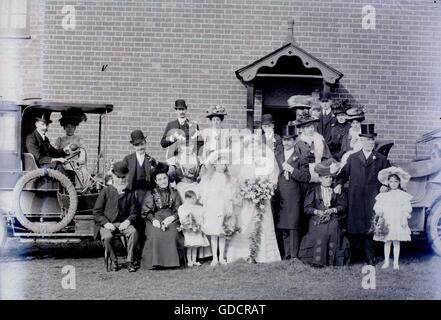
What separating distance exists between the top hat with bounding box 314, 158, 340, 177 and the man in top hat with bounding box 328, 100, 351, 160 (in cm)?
34

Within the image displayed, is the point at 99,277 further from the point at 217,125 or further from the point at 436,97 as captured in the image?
the point at 436,97

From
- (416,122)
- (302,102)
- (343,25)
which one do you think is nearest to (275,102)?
(302,102)

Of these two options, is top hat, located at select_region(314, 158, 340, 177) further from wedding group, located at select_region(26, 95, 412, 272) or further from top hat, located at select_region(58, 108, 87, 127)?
top hat, located at select_region(58, 108, 87, 127)

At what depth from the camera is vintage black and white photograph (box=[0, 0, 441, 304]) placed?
6.01 meters

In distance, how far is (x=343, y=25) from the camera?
7.24 m

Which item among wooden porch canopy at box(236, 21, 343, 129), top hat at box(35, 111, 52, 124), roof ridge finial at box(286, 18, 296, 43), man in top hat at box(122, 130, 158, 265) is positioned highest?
roof ridge finial at box(286, 18, 296, 43)

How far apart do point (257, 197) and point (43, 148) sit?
2.33 metres

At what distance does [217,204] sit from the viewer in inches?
239

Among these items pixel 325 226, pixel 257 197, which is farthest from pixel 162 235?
pixel 325 226

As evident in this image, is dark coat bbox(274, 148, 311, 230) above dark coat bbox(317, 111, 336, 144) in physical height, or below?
below

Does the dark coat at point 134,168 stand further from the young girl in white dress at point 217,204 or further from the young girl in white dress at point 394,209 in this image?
the young girl in white dress at point 394,209

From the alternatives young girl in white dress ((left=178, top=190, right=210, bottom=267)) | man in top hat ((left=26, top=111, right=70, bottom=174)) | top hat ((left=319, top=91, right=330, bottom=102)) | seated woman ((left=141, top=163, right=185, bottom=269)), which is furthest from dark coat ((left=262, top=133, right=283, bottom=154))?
man in top hat ((left=26, top=111, right=70, bottom=174))

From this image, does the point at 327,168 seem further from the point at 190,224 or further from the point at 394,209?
the point at 190,224

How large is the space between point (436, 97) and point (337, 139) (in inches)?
57.3
